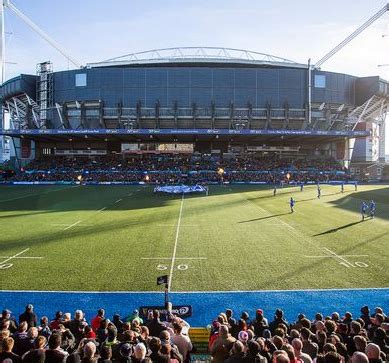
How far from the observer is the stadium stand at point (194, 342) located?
6.32 meters

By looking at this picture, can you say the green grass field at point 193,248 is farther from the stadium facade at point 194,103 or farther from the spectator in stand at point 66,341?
the stadium facade at point 194,103

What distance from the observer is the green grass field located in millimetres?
16312

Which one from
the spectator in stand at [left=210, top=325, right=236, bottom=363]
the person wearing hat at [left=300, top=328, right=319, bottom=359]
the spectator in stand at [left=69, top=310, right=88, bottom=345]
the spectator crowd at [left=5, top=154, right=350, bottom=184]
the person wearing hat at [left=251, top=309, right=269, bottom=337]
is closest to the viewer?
the spectator in stand at [left=210, top=325, right=236, bottom=363]

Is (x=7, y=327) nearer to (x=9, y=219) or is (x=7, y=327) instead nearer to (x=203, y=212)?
(x=9, y=219)

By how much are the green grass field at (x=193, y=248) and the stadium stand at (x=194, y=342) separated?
19.7 ft

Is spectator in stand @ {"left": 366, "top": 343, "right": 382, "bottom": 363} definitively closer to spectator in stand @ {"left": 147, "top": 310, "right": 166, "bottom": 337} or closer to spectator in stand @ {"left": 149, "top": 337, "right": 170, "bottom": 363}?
spectator in stand @ {"left": 149, "top": 337, "right": 170, "bottom": 363}

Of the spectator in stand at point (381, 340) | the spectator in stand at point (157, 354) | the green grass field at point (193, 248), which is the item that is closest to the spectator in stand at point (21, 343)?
the spectator in stand at point (157, 354)

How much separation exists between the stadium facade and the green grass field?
50.5 meters

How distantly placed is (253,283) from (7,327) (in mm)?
9653

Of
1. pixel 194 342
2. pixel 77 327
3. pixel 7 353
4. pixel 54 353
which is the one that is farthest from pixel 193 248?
pixel 7 353

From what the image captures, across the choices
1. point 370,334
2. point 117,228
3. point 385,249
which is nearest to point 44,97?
point 117,228

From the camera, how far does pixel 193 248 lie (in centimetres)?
2181

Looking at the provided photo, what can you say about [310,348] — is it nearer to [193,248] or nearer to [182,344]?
[182,344]

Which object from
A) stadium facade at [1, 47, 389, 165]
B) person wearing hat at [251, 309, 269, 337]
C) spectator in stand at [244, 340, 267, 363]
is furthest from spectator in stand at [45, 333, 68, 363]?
stadium facade at [1, 47, 389, 165]
